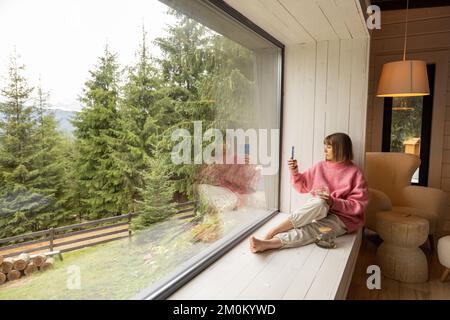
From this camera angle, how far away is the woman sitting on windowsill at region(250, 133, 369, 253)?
1.89 meters

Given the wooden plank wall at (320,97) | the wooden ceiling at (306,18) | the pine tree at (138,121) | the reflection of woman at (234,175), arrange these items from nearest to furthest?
the pine tree at (138,121) < the wooden ceiling at (306,18) < the reflection of woman at (234,175) < the wooden plank wall at (320,97)

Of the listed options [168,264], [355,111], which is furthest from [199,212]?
[355,111]

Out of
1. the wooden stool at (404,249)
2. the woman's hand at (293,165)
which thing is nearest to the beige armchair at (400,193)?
the wooden stool at (404,249)

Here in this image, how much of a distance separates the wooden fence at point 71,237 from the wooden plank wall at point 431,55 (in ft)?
11.0

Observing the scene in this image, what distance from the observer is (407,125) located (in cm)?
367

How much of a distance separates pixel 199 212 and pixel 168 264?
35 cm

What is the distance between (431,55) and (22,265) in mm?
3935

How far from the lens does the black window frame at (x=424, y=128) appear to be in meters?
3.49

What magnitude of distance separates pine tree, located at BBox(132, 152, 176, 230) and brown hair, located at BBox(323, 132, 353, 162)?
4.11ft

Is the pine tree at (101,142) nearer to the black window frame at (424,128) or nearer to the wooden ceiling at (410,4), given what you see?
the black window frame at (424,128)

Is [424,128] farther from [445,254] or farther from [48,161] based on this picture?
[48,161]

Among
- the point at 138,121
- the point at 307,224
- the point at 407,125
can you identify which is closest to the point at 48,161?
the point at 138,121

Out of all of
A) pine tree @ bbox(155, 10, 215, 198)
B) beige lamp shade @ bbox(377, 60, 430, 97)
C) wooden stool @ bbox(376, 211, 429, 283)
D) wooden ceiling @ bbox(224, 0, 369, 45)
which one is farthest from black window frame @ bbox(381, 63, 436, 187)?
pine tree @ bbox(155, 10, 215, 198)
